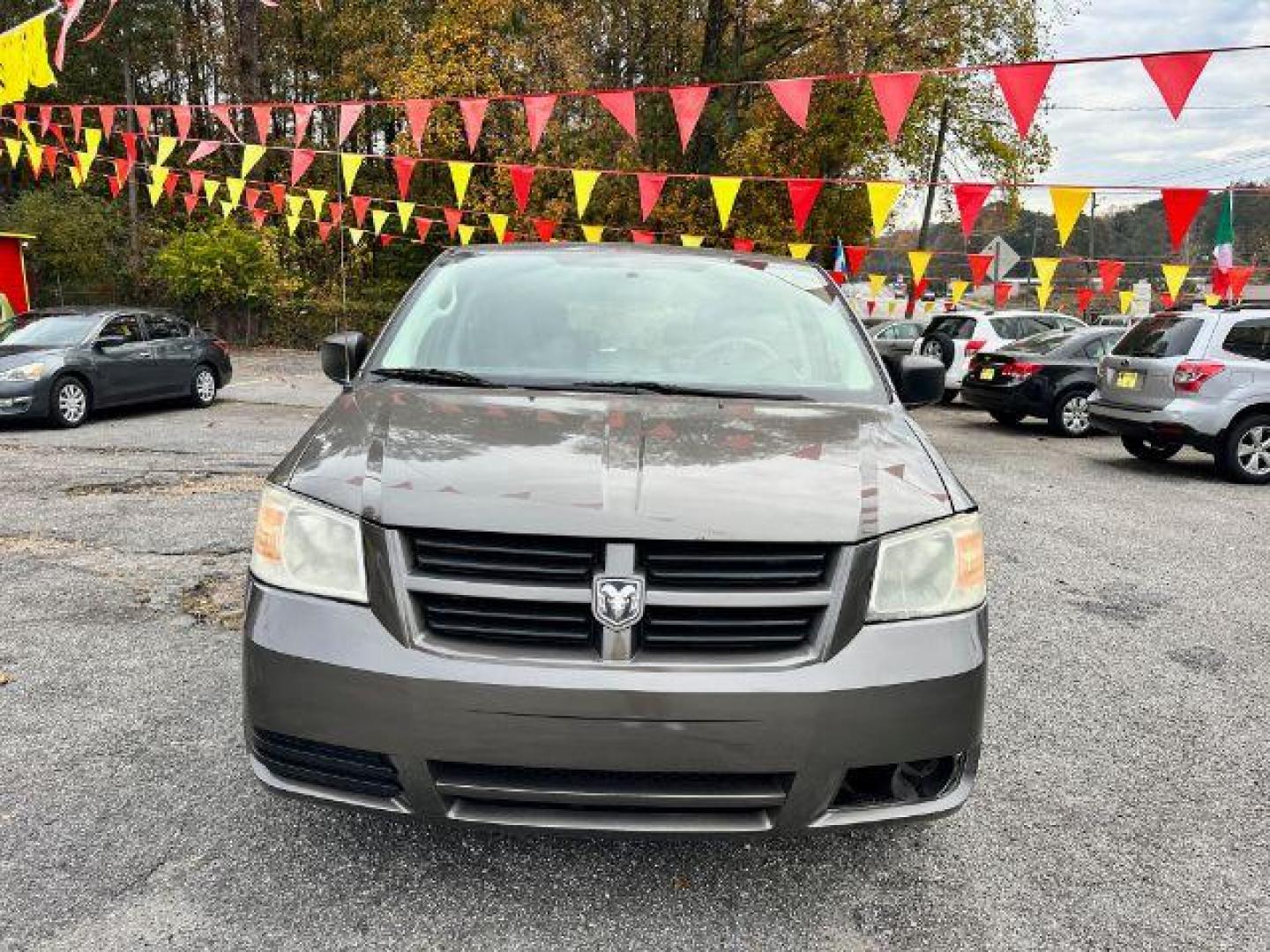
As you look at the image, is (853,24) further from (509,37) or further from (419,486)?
(419,486)

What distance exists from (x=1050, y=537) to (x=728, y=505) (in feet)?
16.9

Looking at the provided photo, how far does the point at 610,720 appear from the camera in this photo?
1.92 m

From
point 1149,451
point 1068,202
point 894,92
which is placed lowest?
point 1149,451

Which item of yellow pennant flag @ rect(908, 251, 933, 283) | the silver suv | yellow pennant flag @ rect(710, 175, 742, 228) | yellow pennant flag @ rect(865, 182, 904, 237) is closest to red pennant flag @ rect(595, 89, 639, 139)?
yellow pennant flag @ rect(710, 175, 742, 228)

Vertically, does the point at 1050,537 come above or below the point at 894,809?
below

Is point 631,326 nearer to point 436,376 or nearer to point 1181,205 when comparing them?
point 436,376

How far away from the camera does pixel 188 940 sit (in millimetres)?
2102

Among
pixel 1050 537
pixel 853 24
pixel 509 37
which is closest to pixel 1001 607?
pixel 1050 537

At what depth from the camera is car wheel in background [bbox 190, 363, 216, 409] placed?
41.3 ft

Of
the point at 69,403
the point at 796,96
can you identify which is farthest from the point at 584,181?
the point at 69,403

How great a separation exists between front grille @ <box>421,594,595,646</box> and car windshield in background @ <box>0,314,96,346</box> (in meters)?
10.7

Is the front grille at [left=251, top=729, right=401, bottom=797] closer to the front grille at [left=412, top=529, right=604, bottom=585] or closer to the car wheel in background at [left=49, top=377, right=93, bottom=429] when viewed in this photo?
the front grille at [left=412, top=529, right=604, bottom=585]

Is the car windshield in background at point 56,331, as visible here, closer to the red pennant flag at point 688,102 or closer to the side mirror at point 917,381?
the red pennant flag at point 688,102

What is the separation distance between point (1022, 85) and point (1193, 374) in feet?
10.8
